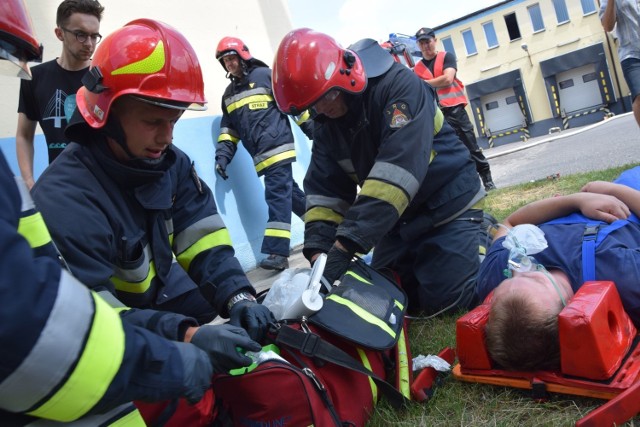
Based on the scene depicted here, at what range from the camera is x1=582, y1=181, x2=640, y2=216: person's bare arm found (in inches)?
82.9

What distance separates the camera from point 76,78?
2.89m

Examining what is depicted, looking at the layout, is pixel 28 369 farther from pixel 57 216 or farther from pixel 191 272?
pixel 191 272

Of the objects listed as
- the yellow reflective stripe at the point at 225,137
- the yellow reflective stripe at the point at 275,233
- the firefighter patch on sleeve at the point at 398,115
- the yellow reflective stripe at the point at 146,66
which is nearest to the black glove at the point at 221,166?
the yellow reflective stripe at the point at 225,137

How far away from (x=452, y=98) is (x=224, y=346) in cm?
546

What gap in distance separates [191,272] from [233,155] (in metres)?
2.77

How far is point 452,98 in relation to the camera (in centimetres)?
626

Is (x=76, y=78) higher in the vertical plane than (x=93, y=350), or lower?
higher

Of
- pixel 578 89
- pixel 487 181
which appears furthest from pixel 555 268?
pixel 578 89

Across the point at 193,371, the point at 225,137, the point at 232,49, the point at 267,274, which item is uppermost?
the point at 232,49

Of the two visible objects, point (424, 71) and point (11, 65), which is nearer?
point (11, 65)

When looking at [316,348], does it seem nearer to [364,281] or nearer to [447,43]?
[364,281]

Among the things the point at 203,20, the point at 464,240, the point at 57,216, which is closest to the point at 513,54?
the point at 203,20

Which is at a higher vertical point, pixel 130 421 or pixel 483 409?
pixel 130 421

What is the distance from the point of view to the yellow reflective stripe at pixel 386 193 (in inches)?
89.3
